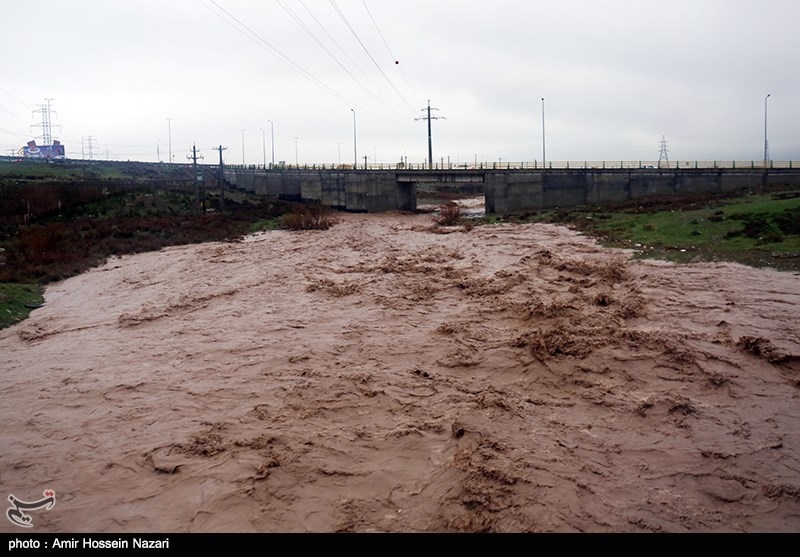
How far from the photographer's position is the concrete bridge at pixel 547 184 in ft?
150

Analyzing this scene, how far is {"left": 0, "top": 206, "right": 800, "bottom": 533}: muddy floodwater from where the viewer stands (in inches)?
299

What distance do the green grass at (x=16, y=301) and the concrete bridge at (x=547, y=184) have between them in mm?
37715

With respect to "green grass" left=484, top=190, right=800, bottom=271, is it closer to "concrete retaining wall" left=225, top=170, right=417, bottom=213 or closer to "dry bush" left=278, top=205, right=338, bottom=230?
"dry bush" left=278, top=205, right=338, bottom=230

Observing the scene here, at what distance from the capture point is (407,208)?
64.7 metres

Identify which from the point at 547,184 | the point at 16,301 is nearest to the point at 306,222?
the point at 547,184

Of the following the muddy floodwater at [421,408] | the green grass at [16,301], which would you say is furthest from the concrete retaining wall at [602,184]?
the green grass at [16,301]

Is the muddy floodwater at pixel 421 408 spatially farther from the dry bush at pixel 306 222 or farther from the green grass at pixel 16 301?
the dry bush at pixel 306 222

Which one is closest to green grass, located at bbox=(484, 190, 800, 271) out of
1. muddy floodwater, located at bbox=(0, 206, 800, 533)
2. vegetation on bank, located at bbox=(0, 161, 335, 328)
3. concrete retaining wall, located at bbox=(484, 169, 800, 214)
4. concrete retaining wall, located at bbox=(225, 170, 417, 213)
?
muddy floodwater, located at bbox=(0, 206, 800, 533)

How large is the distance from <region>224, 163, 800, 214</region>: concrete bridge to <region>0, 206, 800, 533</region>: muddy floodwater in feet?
94.8

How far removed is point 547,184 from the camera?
51750mm

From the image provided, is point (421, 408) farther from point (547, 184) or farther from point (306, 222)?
point (547, 184)

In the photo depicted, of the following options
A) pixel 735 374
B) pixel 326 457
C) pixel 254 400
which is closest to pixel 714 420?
pixel 735 374

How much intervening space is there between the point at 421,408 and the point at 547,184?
4418cm

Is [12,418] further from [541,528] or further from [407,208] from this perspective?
[407,208]
